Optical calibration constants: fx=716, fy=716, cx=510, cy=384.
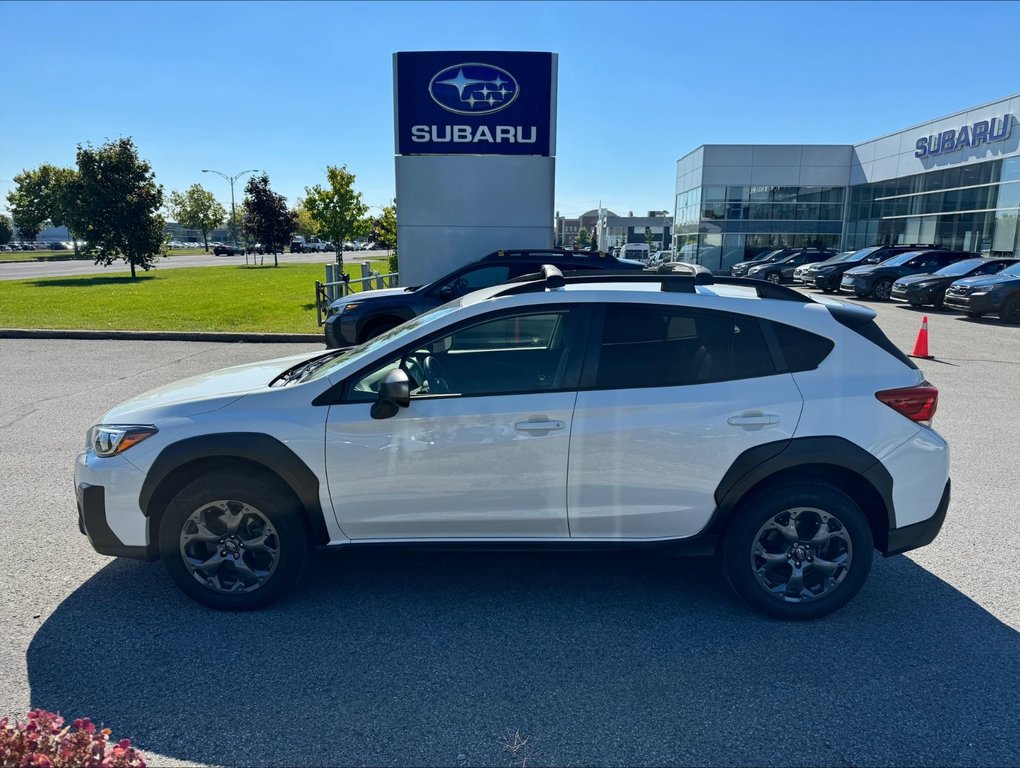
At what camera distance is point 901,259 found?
77.2ft

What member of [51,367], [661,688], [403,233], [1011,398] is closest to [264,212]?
[403,233]

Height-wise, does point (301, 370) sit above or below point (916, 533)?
above

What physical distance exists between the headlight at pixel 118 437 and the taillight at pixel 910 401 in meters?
3.64

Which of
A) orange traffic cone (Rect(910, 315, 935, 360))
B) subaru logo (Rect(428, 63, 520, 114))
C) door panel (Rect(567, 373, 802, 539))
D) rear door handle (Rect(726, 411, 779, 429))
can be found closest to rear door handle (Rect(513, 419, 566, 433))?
door panel (Rect(567, 373, 802, 539))

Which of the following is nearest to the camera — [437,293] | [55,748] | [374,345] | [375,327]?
[55,748]

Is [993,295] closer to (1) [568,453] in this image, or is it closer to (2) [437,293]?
(2) [437,293]

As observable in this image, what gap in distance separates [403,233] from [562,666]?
1272 centimetres

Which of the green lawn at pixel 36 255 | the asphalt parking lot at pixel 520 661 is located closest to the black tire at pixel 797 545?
the asphalt parking lot at pixel 520 661

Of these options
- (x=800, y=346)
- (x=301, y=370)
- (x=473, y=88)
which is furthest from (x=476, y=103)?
(x=800, y=346)

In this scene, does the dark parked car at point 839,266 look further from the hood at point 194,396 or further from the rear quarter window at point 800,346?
the hood at point 194,396

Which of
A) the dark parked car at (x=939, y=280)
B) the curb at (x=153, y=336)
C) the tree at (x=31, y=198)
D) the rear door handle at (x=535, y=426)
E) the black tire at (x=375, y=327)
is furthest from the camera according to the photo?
the tree at (x=31, y=198)

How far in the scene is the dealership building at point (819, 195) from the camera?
33.6 meters

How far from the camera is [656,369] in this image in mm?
3600

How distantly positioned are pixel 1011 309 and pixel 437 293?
1447 cm
